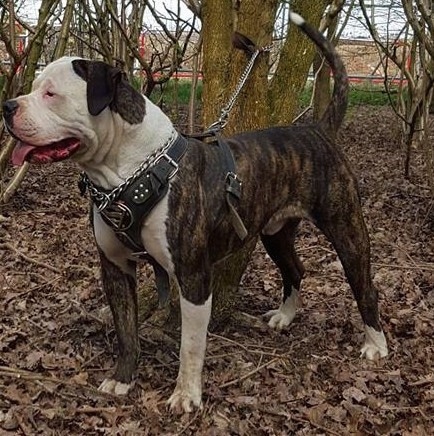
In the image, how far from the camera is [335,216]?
440 cm

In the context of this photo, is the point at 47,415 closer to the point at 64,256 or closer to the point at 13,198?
the point at 64,256

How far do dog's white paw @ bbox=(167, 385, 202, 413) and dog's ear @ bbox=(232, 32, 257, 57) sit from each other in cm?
214

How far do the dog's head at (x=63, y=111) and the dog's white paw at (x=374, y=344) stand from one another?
2180 millimetres

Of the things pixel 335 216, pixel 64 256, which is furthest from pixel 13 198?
pixel 335 216

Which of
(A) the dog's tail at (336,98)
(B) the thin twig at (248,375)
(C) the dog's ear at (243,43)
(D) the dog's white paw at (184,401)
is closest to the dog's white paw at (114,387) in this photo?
(D) the dog's white paw at (184,401)

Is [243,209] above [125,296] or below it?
above

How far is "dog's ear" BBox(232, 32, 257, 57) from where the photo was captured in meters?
4.61

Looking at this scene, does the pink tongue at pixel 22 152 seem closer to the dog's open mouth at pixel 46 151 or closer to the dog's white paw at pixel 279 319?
the dog's open mouth at pixel 46 151

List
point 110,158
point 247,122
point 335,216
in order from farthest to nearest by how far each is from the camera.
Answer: point 247,122 < point 335,216 < point 110,158

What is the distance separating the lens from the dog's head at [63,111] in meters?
3.26

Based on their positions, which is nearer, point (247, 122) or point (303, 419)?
point (303, 419)

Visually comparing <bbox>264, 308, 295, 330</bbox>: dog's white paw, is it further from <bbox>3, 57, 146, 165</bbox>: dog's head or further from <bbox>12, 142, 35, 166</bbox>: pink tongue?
<bbox>12, 142, 35, 166</bbox>: pink tongue

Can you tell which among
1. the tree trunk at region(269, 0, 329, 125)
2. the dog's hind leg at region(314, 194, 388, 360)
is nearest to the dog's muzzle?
the dog's hind leg at region(314, 194, 388, 360)

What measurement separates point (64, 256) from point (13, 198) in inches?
87.5
